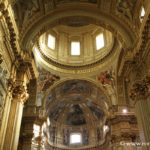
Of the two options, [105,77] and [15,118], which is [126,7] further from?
[105,77]

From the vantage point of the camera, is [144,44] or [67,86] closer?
[144,44]

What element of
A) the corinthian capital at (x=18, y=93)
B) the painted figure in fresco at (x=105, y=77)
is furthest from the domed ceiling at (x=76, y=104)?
the corinthian capital at (x=18, y=93)

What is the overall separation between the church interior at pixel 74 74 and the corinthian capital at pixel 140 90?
5cm

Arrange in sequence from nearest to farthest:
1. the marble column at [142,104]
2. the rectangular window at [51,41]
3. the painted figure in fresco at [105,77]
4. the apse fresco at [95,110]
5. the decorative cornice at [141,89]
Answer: the marble column at [142,104], the decorative cornice at [141,89], the painted figure in fresco at [105,77], the rectangular window at [51,41], the apse fresco at [95,110]

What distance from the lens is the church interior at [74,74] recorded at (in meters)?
11.6

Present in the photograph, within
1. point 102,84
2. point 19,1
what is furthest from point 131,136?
point 19,1

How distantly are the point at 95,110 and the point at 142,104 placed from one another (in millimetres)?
17644

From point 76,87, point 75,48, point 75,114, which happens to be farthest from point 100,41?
point 75,114

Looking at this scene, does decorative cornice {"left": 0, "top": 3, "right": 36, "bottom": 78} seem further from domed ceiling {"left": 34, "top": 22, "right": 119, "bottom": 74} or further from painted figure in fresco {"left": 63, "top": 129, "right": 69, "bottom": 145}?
painted figure in fresco {"left": 63, "top": 129, "right": 69, "bottom": 145}

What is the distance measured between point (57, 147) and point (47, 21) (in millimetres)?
17283

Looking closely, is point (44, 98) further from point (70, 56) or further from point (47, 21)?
point (47, 21)

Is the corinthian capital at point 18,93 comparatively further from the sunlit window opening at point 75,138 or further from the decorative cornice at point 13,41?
the sunlit window opening at point 75,138

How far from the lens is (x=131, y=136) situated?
1889cm

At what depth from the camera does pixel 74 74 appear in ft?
78.4
